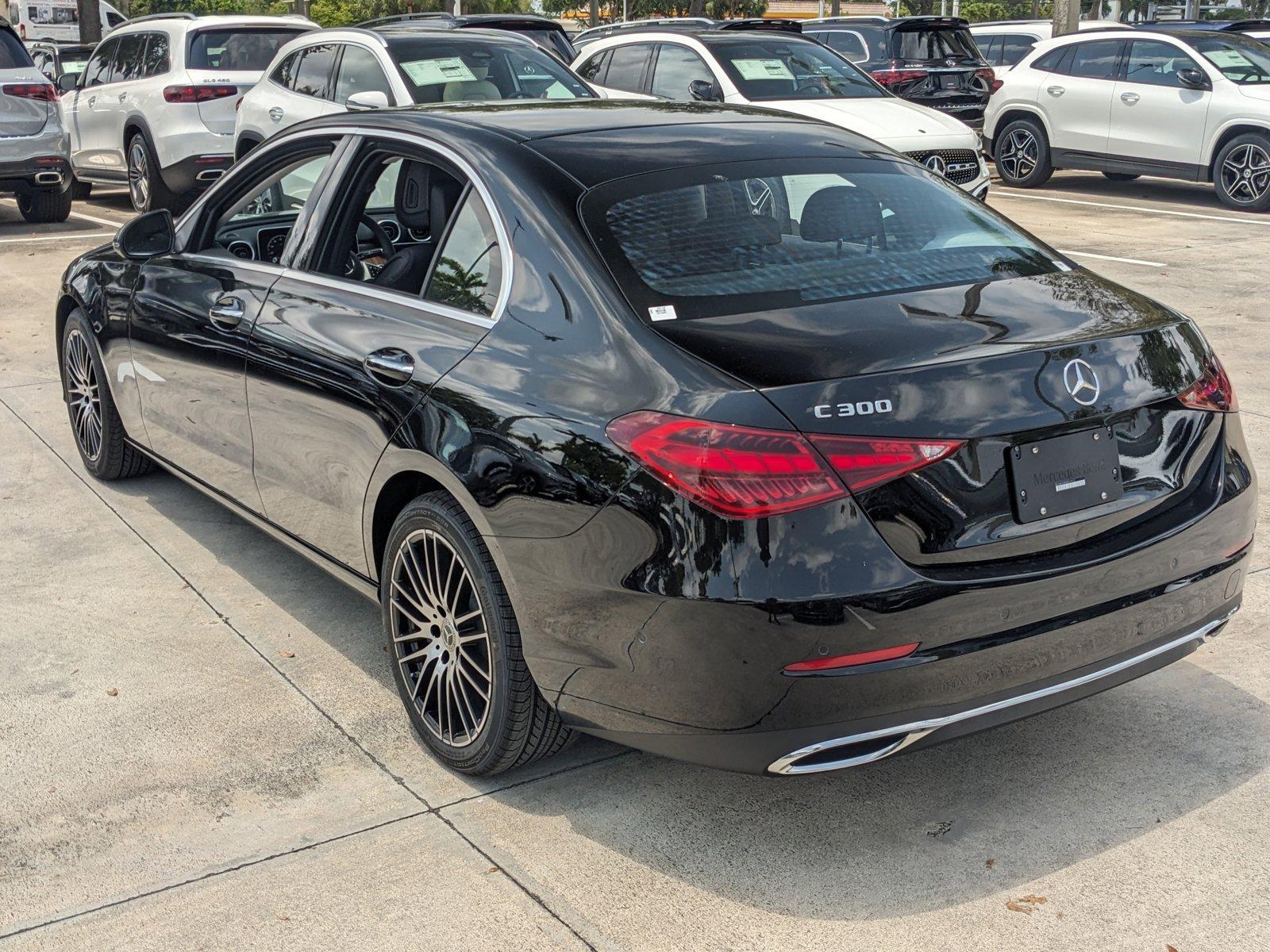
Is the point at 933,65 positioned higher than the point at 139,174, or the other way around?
the point at 933,65

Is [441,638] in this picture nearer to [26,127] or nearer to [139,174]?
[26,127]

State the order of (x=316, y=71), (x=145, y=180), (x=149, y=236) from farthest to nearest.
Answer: (x=145, y=180)
(x=316, y=71)
(x=149, y=236)

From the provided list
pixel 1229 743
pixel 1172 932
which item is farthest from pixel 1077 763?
pixel 1172 932

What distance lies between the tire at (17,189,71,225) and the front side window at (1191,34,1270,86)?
36.8ft

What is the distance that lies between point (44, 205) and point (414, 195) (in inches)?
443

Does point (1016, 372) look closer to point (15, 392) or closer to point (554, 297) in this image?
point (554, 297)

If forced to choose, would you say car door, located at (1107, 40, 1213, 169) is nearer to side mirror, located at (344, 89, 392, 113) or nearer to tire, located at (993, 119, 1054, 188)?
tire, located at (993, 119, 1054, 188)

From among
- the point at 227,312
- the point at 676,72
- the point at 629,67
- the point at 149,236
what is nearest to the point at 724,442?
the point at 227,312

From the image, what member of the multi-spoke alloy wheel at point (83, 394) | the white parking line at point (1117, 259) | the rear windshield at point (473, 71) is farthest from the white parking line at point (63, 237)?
the white parking line at point (1117, 259)

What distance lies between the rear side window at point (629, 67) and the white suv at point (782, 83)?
0.01 m

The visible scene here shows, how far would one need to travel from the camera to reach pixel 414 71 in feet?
35.5

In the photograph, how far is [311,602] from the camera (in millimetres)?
4852

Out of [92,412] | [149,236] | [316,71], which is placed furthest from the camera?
[316,71]

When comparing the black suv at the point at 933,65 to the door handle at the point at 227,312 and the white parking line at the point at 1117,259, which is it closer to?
the white parking line at the point at 1117,259
